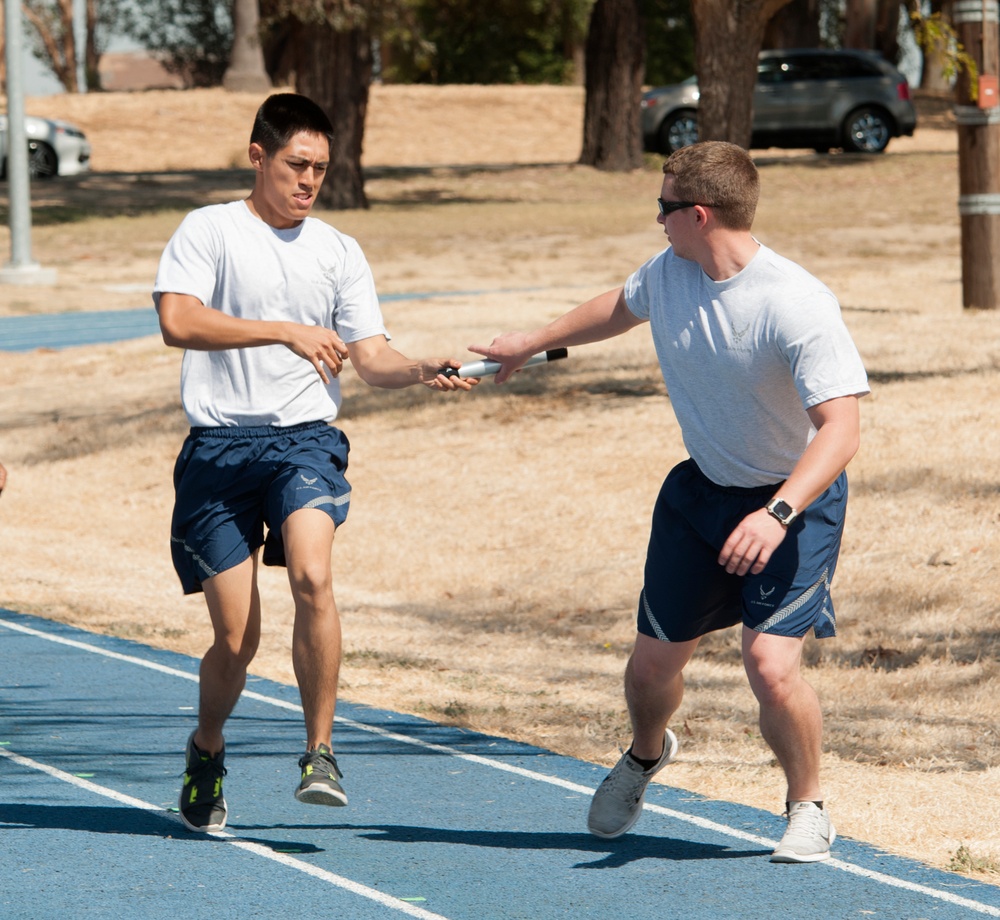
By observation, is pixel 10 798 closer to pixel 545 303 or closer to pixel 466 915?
pixel 466 915

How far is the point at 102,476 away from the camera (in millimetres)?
13188

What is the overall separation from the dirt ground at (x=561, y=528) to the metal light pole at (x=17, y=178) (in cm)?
52

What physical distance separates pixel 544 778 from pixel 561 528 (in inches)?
187

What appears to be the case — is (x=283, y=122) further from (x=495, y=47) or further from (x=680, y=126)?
Result: (x=495, y=47)

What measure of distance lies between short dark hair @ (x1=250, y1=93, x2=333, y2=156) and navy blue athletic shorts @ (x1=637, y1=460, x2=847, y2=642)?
1.49 metres

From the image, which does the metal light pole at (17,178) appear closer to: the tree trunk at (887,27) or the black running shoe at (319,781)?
the black running shoe at (319,781)

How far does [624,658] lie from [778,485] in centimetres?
399

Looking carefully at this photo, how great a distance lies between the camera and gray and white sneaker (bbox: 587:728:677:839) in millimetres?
5160

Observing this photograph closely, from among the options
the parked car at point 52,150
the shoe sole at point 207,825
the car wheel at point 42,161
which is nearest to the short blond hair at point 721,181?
the shoe sole at point 207,825

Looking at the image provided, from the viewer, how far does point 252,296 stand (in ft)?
16.5

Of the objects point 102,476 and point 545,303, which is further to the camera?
point 545,303

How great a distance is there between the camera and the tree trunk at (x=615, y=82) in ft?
107

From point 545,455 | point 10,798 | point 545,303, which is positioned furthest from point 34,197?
point 10,798

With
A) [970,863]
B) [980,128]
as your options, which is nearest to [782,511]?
[970,863]
